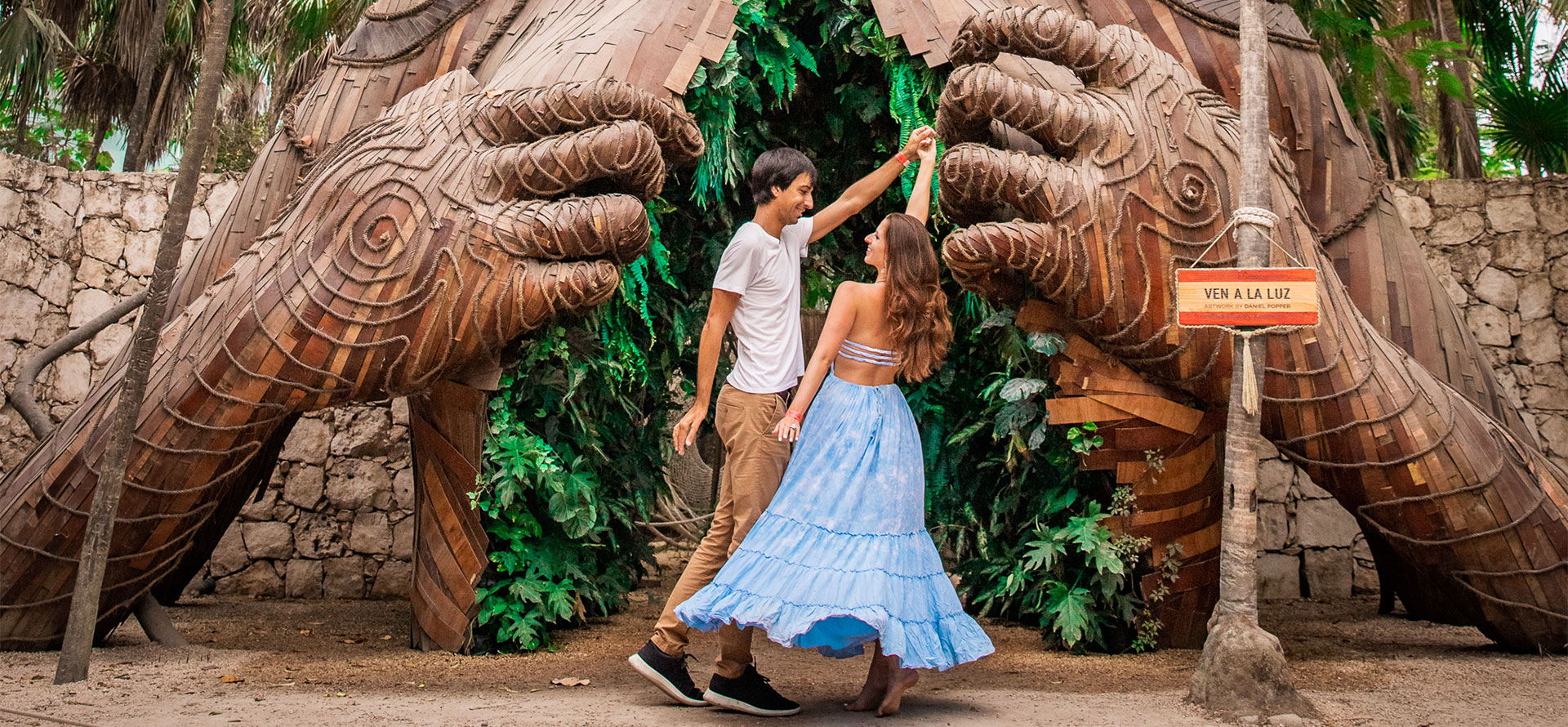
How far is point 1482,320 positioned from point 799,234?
476 cm

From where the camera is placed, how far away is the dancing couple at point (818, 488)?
3.28 meters

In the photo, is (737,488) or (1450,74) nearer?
(737,488)

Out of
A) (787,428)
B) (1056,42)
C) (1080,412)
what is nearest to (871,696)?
(787,428)

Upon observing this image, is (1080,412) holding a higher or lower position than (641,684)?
higher

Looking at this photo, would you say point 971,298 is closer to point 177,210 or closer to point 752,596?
point 752,596

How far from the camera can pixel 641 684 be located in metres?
4.06

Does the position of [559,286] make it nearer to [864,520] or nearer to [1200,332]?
[864,520]

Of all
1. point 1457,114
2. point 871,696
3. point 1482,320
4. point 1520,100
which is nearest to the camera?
point 871,696

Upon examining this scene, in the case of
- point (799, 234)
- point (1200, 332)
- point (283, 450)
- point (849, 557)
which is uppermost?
point (799, 234)

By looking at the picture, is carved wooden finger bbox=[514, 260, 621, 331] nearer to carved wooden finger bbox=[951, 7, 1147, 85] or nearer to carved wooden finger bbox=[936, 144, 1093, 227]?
carved wooden finger bbox=[936, 144, 1093, 227]

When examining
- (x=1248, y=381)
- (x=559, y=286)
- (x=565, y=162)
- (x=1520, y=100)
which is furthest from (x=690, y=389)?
(x=1520, y=100)

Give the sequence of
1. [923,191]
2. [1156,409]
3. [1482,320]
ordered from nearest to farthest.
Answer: [923,191] → [1156,409] → [1482,320]

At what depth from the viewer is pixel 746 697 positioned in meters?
3.47

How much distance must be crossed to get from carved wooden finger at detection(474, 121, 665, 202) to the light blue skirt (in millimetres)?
1290
